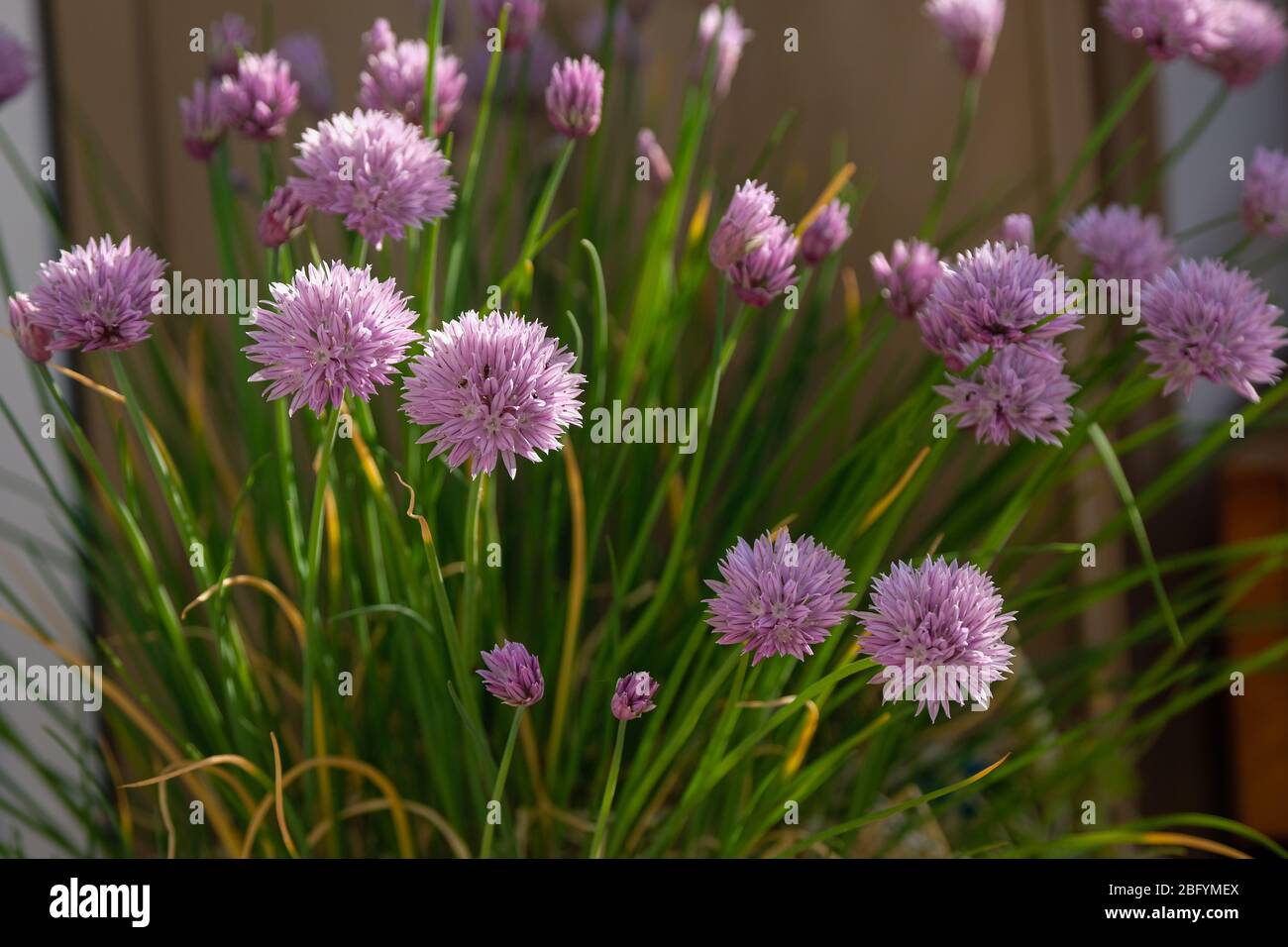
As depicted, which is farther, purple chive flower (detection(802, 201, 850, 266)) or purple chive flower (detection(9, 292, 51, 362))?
purple chive flower (detection(802, 201, 850, 266))

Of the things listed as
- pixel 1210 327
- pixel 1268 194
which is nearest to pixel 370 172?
pixel 1210 327

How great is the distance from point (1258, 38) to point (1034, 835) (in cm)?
46

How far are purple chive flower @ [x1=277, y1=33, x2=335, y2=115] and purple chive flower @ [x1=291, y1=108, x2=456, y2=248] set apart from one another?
296 mm

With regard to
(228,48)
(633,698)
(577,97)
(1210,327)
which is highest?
(228,48)

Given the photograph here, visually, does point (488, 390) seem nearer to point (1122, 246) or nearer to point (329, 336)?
point (329, 336)

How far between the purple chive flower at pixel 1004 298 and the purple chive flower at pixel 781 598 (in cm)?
8

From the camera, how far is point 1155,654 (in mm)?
1004

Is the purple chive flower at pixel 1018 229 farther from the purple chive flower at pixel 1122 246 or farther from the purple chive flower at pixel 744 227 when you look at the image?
the purple chive flower at pixel 744 227

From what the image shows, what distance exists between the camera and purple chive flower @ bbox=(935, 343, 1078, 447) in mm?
313

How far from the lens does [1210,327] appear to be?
1.03 ft

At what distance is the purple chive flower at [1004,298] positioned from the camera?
29cm

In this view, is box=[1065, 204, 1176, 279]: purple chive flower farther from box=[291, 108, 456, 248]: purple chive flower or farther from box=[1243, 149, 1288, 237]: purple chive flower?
box=[291, 108, 456, 248]: purple chive flower

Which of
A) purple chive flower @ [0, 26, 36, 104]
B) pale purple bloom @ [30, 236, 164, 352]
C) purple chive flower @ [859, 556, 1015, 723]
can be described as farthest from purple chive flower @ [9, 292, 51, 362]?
purple chive flower @ [859, 556, 1015, 723]

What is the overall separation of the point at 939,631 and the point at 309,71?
1.61ft
